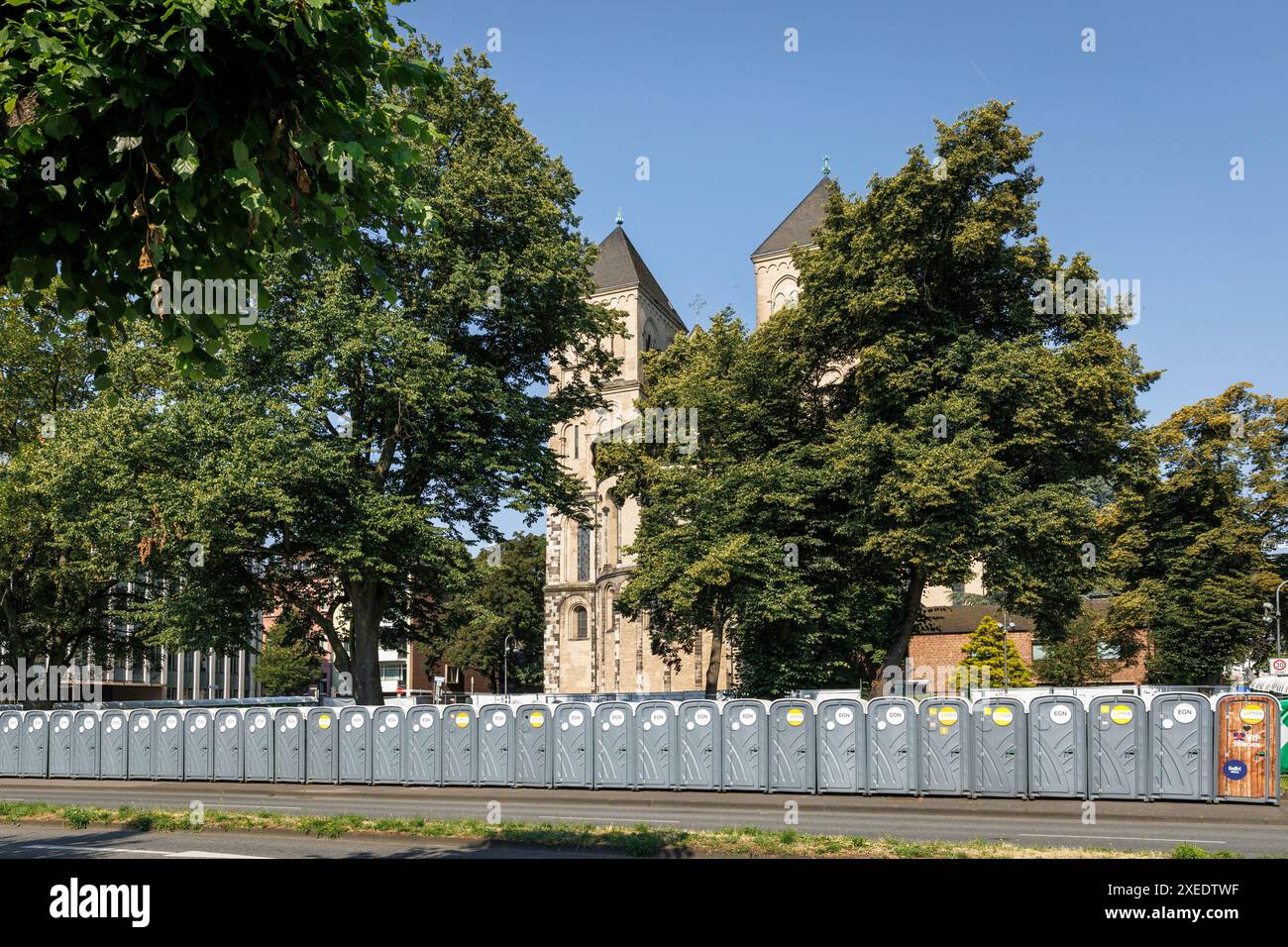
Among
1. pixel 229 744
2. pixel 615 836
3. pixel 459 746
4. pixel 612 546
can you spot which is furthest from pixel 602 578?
pixel 615 836

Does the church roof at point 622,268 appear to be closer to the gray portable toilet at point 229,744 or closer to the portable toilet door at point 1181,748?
the gray portable toilet at point 229,744

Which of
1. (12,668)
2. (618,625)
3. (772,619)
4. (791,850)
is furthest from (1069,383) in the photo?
(618,625)

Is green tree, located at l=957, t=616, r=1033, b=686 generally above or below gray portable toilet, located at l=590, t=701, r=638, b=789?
below

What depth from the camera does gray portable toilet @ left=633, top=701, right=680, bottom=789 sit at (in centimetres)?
1891

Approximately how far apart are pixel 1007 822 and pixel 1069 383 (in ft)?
55.8

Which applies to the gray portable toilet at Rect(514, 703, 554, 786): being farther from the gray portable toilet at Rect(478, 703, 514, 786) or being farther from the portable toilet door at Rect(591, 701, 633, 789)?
the portable toilet door at Rect(591, 701, 633, 789)

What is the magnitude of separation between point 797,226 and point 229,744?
6324 cm

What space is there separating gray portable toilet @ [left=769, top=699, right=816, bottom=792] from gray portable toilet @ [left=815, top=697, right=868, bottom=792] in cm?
16

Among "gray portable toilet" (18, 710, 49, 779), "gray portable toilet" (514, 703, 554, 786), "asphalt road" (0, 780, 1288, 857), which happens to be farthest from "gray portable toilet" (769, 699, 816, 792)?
"gray portable toilet" (18, 710, 49, 779)

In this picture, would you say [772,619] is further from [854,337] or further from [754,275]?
[754,275]

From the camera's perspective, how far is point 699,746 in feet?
61.6

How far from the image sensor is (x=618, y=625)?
69.3 metres

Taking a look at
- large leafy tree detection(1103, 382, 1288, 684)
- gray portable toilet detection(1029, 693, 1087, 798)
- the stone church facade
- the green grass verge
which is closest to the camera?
the green grass verge

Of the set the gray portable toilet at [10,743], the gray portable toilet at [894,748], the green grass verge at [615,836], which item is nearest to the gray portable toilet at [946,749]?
the gray portable toilet at [894,748]
